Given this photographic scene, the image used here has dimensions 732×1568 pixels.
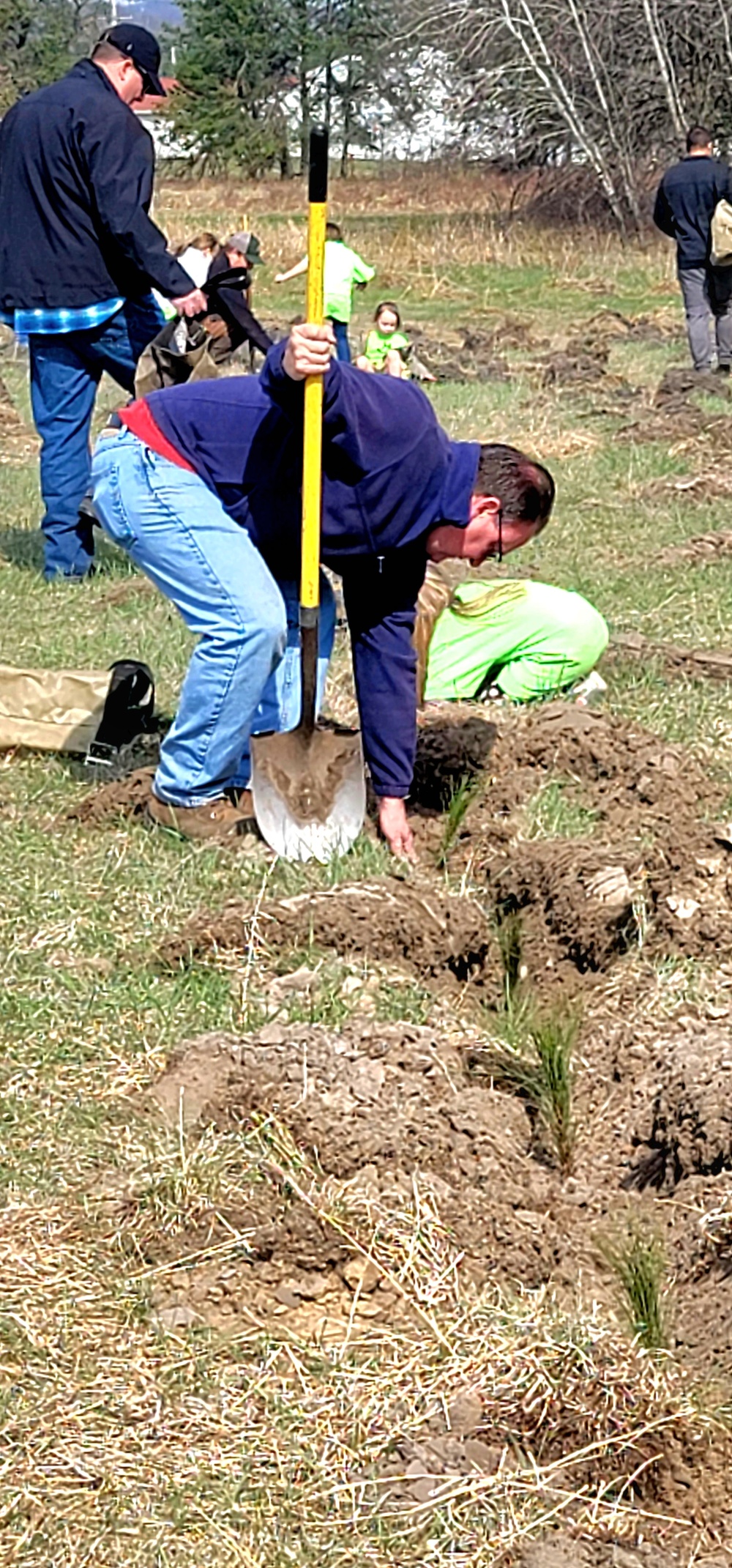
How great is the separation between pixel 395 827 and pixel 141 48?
4.29 meters

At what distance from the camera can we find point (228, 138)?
157 feet

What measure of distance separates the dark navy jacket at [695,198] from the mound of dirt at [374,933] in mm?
11931

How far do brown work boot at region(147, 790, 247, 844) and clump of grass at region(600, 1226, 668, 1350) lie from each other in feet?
7.42

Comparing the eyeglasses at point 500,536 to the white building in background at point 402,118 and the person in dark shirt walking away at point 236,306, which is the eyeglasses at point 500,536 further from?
the white building in background at point 402,118

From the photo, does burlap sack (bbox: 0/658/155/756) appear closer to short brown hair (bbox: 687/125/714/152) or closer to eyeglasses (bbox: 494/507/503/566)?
eyeglasses (bbox: 494/507/503/566)

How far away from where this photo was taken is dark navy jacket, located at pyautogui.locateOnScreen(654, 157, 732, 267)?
15.2 m

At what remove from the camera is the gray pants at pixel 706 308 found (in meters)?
15.3

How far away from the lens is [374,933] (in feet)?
14.4

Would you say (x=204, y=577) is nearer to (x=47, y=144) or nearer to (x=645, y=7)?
(x=47, y=144)

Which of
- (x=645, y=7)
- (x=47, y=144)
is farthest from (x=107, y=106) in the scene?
(x=645, y=7)

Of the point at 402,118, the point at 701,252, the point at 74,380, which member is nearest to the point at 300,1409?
the point at 74,380

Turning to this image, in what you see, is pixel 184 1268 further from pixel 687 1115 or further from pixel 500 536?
pixel 500 536

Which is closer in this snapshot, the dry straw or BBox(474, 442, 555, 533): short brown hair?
the dry straw

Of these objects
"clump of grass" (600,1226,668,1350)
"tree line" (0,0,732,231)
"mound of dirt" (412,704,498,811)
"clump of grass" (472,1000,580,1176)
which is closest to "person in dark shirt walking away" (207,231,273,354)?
"mound of dirt" (412,704,498,811)
